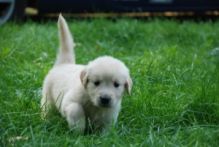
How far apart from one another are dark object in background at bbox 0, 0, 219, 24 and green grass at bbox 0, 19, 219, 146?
362 millimetres

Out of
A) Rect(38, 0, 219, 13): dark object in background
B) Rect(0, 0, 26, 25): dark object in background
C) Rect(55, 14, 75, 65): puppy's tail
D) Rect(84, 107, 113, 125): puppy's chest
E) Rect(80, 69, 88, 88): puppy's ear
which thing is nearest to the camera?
Rect(80, 69, 88, 88): puppy's ear

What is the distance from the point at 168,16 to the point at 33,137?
288 inches

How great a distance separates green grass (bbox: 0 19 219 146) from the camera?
434cm

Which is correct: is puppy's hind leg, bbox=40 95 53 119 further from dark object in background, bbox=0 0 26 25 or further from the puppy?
dark object in background, bbox=0 0 26 25

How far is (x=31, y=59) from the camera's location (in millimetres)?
7141

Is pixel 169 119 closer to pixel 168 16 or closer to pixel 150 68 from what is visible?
pixel 150 68

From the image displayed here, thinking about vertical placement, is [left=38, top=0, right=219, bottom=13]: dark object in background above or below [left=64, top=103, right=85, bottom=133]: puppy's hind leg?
above

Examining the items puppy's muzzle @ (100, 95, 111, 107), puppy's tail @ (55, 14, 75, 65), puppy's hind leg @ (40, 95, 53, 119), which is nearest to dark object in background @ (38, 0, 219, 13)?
puppy's tail @ (55, 14, 75, 65)

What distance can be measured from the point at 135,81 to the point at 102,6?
4410 mm

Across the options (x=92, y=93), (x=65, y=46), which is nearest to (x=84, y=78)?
(x=92, y=93)

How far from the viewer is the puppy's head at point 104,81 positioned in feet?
14.2

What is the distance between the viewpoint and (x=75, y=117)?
439 cm

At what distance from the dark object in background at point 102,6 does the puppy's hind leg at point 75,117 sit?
525cm

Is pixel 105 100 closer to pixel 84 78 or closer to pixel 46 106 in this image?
pixel 84 78
